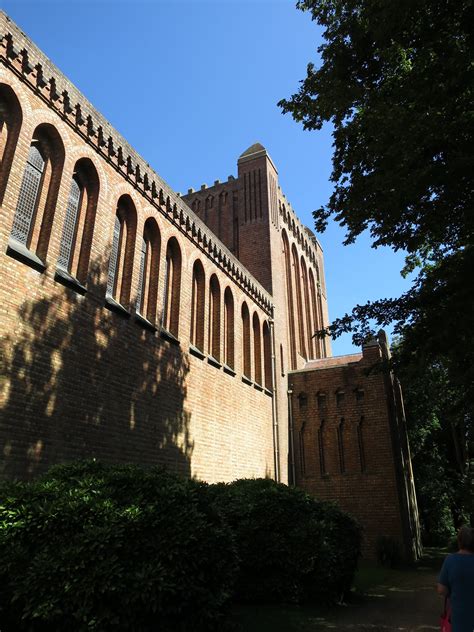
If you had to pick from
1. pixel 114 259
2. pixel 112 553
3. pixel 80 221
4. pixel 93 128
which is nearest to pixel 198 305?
pixel 114 259

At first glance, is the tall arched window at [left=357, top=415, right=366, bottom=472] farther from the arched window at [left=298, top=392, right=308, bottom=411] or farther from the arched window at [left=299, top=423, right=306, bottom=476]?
the arched window at [left=298, top=392, right=308, bottom=411]

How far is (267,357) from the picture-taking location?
2002 cm

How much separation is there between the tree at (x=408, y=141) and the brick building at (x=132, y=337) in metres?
4.63

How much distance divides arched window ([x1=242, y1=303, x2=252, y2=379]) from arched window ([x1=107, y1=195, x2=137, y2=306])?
7508 mm

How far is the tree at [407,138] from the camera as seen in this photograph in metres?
7.08

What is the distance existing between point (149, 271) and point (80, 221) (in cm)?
277

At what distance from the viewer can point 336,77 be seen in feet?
29.5

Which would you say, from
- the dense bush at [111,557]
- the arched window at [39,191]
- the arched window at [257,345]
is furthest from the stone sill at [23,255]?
the arched window at [257,345]

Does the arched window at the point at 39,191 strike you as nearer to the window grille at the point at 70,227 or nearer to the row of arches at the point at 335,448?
the window grille at the point at 70,227

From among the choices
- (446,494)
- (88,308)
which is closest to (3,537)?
(88,308)

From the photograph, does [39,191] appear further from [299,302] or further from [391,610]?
[299,302]

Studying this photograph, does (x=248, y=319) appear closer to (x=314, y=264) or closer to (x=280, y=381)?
(x=280, y=381)

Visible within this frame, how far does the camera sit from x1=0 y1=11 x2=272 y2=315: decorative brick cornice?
8.79 meters

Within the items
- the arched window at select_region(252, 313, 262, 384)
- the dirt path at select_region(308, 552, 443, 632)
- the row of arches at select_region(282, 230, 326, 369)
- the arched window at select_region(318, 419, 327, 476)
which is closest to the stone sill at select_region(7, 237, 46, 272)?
the dirt path at select_region(308, 552, 443, 632)
